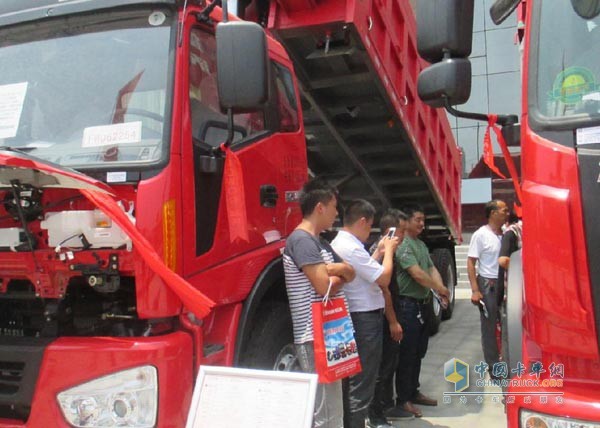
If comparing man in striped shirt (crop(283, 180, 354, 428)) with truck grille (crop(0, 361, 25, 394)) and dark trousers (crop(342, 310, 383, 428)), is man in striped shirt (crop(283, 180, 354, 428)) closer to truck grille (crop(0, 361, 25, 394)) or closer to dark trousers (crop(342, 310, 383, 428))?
dark trousers (crop(342, 310, 383, 428))

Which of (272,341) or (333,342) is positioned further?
(272,341)

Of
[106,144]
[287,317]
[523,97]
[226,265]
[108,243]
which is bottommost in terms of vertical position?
[287,317]

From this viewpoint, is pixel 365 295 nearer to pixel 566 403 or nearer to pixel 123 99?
pixel 566 403

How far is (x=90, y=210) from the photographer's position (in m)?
2.30

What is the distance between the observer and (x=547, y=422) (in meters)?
1.90

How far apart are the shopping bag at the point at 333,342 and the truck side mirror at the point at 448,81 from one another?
1.17 m

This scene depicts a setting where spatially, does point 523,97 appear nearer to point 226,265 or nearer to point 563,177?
point 563,177

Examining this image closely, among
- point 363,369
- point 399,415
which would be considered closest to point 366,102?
point 363,369

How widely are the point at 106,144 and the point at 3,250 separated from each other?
24.9 inches

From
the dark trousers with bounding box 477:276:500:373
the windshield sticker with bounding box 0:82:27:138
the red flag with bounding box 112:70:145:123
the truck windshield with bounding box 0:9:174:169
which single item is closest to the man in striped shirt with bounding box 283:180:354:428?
the truck windshield with bounding box 0:9:174:169

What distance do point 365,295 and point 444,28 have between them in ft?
6.01

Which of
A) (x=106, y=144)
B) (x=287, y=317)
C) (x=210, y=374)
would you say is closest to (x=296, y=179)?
(x=287, y=317)

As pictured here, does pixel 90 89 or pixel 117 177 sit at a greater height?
pixel 90 89

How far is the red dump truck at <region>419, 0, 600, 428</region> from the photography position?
1903 mm
